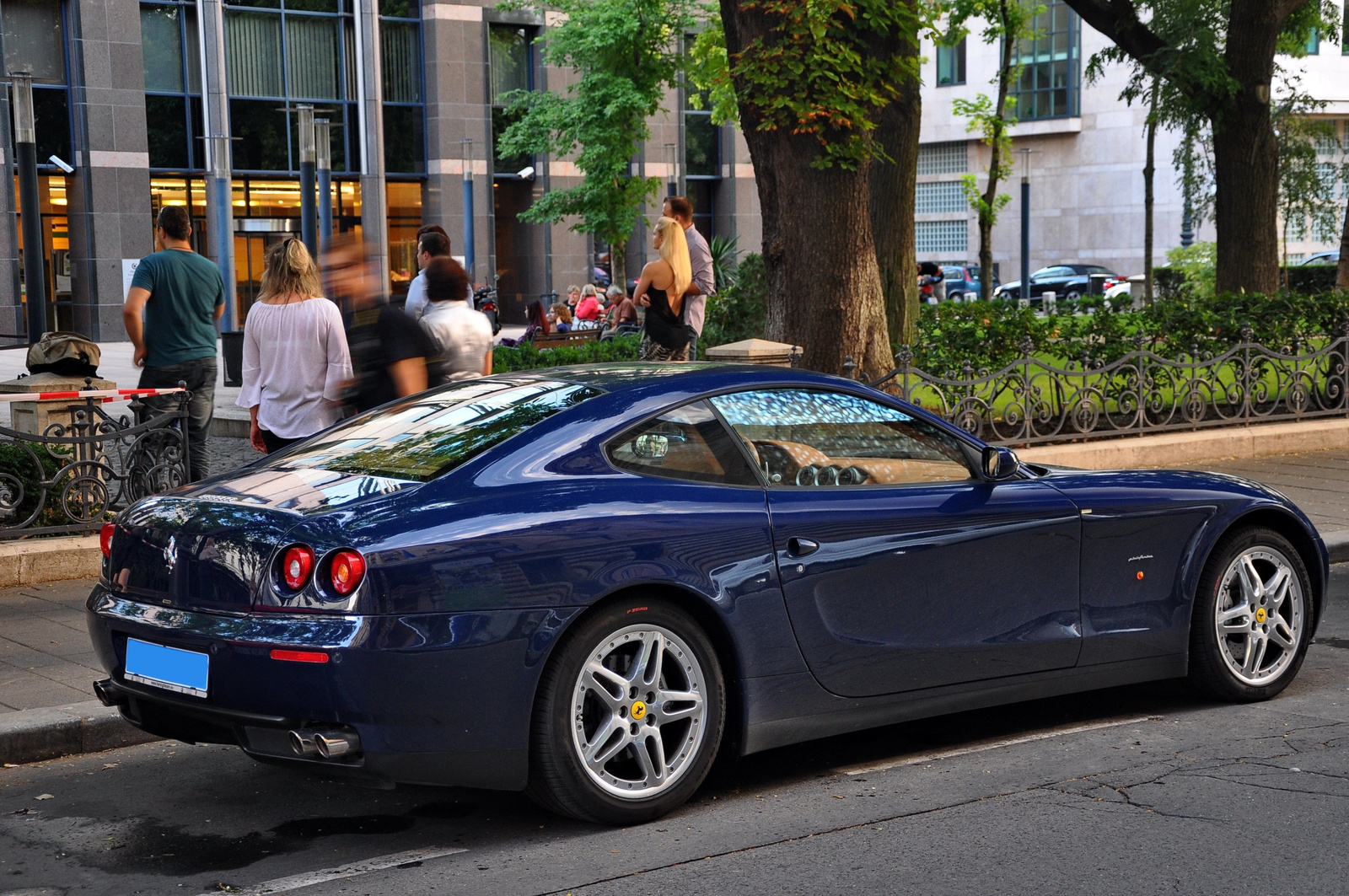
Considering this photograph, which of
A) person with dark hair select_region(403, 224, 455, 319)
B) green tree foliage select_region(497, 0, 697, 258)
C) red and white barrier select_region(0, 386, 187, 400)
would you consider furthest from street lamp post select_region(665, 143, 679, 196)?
red and white barrier select_region(0, 386, 187, 400)

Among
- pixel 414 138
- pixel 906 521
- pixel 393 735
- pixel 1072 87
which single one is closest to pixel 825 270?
pixel 906 521

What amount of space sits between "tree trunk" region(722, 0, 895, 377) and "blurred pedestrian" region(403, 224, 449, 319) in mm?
3923

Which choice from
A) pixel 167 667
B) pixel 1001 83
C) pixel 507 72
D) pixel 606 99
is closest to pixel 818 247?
pixel 167 667

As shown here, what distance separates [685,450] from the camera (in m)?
4.85

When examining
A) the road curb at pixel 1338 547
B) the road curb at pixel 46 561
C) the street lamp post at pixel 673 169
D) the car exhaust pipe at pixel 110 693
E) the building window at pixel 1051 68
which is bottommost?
the road curb at pixel 1338 547

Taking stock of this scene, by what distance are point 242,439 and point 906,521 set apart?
10553mm

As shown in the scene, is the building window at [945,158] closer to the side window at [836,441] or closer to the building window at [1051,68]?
the building window at [1051,68]

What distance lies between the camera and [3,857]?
14.5 ft

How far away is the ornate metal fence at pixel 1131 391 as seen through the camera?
12.1 meters

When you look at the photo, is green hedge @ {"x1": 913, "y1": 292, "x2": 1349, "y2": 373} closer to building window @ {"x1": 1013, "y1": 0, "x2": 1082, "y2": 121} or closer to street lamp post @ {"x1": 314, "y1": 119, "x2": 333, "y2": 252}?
street lamp post @ {"x1": 314, "y1": 119, "x2": 333, "y2": 252}

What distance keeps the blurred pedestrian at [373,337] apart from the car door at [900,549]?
7.57ft

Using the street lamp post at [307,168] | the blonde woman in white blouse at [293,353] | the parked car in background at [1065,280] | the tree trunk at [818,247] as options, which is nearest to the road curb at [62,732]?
the blonde woman in white blouse at [293,353]

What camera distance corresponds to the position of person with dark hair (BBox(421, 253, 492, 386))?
24.6 ft

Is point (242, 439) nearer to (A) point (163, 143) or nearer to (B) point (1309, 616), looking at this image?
(B) point (1309, 616)
